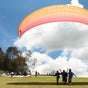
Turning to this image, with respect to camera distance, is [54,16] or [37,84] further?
[37,84]

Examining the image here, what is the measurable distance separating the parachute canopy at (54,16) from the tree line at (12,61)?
104248mm

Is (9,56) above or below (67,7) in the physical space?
above

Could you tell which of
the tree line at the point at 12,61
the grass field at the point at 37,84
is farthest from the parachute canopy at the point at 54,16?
the tree line at the point at 12,61

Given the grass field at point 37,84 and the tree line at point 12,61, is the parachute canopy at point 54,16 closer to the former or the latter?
the grass field at point 37,84

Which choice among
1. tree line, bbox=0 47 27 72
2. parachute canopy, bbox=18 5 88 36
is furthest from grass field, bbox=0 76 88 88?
tree line, bbox=0 47 27 72

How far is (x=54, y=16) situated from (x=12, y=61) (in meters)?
109

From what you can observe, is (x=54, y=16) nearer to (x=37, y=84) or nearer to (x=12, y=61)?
(x=37, y=84)

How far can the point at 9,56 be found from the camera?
13850 centimetres

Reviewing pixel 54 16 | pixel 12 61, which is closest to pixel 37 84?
pixel 54 16

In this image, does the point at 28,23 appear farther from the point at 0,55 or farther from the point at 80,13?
the point at 0,55

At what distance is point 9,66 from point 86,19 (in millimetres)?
106548

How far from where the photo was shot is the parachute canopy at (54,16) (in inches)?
1128

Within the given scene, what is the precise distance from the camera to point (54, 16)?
29297mm

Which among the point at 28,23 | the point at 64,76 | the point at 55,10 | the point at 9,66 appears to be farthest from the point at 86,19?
the point at 9,66
